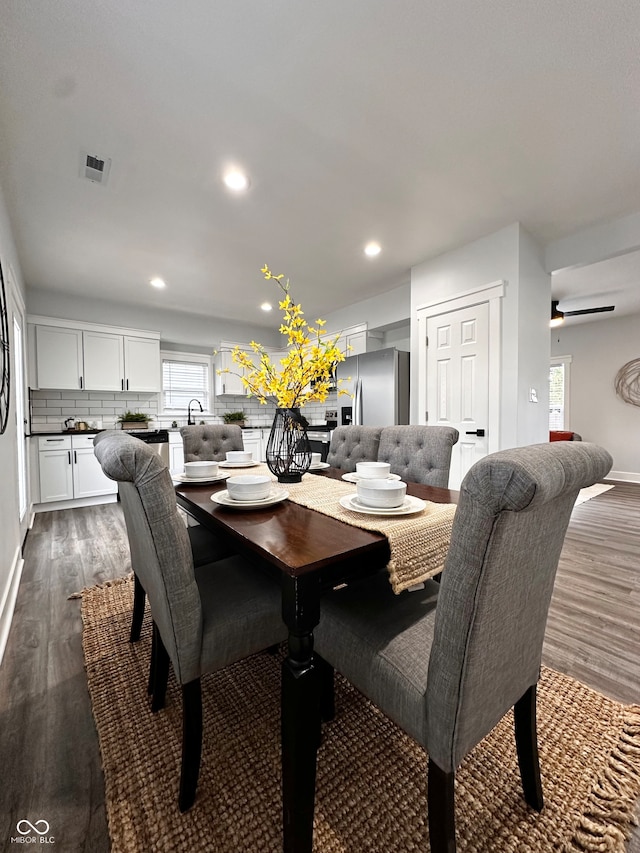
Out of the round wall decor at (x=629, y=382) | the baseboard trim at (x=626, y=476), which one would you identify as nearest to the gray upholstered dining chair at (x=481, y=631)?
the baseboard trim at (x=626, y=476)

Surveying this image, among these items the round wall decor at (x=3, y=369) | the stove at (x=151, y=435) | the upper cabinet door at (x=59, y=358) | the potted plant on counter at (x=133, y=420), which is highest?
the upper cabinet door at (x=59, y=358)

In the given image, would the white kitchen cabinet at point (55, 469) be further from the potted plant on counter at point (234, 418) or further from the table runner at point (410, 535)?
the table runner at point (410, 535)

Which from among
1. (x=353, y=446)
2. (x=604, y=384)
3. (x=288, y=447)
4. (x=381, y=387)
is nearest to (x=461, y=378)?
(x=381, y=387)

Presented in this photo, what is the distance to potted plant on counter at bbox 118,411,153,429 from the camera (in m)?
4.96

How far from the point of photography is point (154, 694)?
1.33 meters

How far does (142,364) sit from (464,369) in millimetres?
4099

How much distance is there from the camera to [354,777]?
108cm

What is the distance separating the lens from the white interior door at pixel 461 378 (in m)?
3.19

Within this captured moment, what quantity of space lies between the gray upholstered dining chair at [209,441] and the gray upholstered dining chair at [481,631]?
1805 mm

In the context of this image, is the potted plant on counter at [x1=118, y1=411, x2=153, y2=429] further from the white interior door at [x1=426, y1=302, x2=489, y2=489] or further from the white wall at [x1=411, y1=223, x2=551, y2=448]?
the white wall at [x1=411, y1=223, x2=551, y2=448]

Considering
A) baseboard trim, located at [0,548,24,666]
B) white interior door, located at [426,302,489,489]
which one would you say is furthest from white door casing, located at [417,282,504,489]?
baseboard trim, located at [0,548,24,666]

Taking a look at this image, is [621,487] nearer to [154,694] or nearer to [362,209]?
[362,209]

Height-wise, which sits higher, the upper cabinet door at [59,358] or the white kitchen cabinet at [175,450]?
the upper cabinet door at [59,358]

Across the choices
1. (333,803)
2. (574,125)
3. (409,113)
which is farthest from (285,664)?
(574,125)
